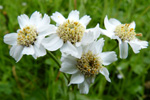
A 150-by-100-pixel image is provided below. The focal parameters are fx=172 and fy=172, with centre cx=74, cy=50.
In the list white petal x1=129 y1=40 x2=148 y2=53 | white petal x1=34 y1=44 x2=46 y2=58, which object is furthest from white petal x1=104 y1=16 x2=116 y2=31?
white petal x1=34 y1=44 x2=46 y2=58

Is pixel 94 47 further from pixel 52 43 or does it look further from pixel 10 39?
pixel 10 39

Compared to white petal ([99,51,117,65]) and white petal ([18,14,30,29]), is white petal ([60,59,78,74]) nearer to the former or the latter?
white petal ([99,51,117,65])

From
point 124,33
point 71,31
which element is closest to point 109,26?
point 124,33

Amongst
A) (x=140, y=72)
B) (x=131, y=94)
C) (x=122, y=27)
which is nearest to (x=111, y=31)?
(x=122, y=27)

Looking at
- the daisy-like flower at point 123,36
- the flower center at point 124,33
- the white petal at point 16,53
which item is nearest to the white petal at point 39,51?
the white petal at point 16,53

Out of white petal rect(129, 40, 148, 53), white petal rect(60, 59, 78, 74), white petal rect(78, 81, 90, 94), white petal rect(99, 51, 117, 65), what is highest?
white petal rect(129, 40, 148, 53)

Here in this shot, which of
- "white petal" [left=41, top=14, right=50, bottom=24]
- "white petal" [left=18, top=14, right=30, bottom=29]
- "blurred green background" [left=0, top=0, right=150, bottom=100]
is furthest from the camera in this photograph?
"blurred green background" [left=0, top=0, right=150, bottom=100]

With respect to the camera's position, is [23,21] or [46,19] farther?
[23,21]

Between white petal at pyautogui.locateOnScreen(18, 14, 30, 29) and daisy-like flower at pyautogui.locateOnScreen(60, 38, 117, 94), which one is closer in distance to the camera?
daisy-like flower at pyautogui.locateOnScreen(60, 38, 117, 94)
